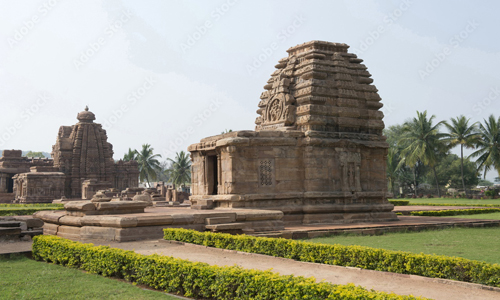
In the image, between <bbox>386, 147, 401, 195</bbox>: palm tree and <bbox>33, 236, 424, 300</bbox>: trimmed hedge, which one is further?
<bbox>386, 147, 401, 195</bbox>: palm tree

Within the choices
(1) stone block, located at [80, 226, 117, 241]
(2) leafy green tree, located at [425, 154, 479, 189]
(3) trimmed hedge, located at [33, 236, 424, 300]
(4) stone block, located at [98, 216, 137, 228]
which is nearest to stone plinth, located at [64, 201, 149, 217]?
(1) stone block, located at [80, 226, 117, 241]

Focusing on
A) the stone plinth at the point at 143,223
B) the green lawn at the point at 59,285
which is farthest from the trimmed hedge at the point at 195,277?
the stone plinth at the point at 143,223

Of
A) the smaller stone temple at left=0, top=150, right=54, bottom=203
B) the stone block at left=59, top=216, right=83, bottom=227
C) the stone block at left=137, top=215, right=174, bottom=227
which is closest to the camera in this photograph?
the stone block at left=137, top=215, right=174, bottom=227

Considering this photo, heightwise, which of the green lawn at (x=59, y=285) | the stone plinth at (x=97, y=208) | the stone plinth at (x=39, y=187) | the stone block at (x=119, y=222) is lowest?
the green lawn at (x=59, y=285)

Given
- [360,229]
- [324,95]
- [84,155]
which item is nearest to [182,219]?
[360,229]

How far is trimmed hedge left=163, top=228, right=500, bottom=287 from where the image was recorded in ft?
20.4

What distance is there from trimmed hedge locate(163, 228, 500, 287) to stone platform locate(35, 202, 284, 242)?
116 centimetres

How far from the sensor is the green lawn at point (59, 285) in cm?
629

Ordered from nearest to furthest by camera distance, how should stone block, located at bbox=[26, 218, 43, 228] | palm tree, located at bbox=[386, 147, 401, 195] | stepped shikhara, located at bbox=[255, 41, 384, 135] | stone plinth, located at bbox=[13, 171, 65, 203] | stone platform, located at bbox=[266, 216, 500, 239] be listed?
stone platform, located at bbox=[266, 216, 500, 239]
stone block, located at bbox=[26, 218, 43, 228]
stepped shikhara, located at bbox=[255, 41, 384, 135]
stone plinth, located at bbox=[13, 171, 65, 203]
palm tree, located at bbox=[386, 147, 401, 195]

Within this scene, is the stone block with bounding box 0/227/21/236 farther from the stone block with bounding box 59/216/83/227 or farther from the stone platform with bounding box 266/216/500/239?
the stone platform with bounding box 266/216/500/239

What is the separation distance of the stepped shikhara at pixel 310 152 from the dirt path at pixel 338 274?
20.9 ft

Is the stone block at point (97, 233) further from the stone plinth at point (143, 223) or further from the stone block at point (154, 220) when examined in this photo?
the stone block at point (154, 220)

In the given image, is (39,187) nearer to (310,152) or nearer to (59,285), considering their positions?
(310,152)

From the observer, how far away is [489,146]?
41.0m
